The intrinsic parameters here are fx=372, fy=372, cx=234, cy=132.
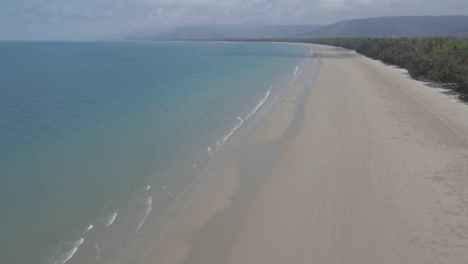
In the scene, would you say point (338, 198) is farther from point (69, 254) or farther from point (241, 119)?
point (241, 119)

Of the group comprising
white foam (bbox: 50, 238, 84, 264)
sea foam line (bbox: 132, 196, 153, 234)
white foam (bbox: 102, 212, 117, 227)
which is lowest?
white foam (bbox: 50, 238, 84, 264)

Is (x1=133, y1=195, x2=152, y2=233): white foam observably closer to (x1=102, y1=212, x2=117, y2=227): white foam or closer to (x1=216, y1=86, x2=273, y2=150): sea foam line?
(x1=102, y1=212, x2=117, y2=227): white foam

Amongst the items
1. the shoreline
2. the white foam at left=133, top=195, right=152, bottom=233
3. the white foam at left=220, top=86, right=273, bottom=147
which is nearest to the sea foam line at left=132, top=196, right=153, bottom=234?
the white foam at left=133, top=195, right=152, bottom=233

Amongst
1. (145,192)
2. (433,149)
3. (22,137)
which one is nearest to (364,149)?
(433,149)

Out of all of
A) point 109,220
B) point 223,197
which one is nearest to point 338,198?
point 223,197

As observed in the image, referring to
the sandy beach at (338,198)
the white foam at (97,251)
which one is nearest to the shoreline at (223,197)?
the sandy beach at (338,198)

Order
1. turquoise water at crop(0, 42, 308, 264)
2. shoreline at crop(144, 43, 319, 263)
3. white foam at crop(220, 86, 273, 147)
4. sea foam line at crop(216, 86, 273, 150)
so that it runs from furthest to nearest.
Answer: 1. white foam at crop(220, 86, 273, 147)
2. sea foam line at crop(216, 86, 273, 150)
3. turquoise water at crop(0, 42, 308, 264)
4. shoreline at crop(144, 43, 319, 263)
